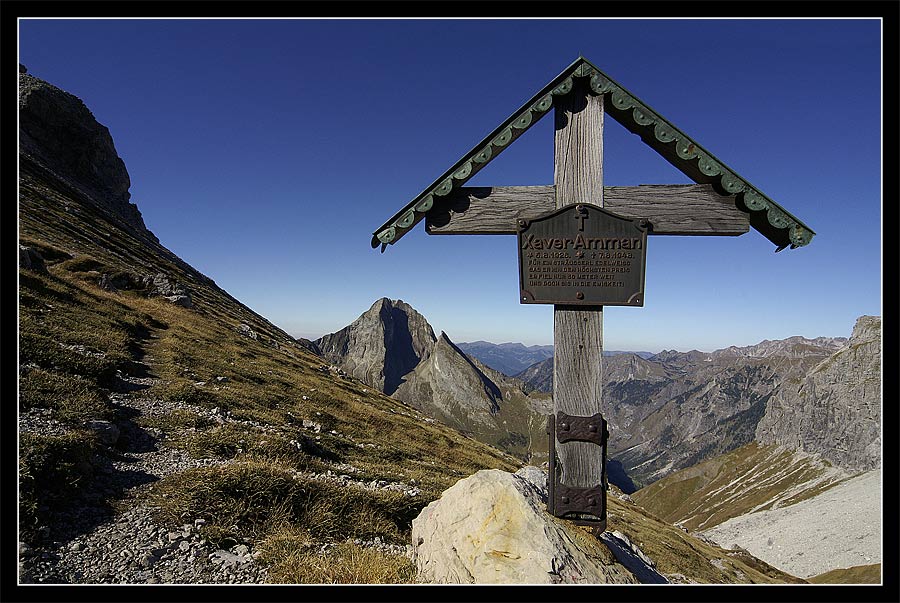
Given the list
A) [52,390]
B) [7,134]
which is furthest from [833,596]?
[52,390]

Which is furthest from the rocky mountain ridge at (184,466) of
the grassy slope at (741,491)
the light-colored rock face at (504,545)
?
the grassy slope at (741,491)

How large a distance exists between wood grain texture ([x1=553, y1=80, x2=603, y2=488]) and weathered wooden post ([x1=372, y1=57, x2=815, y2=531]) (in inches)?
0.5

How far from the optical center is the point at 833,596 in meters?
3.78

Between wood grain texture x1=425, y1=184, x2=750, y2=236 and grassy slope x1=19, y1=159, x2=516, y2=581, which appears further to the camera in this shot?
grassy slope x1=19, y1=159, x2=516, y2=581

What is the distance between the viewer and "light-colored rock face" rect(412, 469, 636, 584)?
4164mm

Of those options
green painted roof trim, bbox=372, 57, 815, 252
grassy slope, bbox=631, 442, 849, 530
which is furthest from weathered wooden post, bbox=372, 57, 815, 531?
grassy slope, bbox=631, 442, 849, 530

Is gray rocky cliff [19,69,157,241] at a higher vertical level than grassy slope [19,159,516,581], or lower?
higher

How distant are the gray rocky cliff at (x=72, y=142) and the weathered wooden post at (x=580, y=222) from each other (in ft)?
334

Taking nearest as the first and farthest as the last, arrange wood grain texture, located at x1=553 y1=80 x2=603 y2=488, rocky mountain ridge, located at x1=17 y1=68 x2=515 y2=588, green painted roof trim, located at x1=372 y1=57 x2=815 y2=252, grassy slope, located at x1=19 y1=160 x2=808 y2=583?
green painted roof trim, located at x1=372 y1=57 x2=815 y2=252
wood grain texture, located at x1=553 y1=80 x2=603 y2=488
rocky mountain ridge, located at x1=17 y1=68 x2=515 y2=588
grassy slope, located at x1=19 y1=160 x2=808 y2=583

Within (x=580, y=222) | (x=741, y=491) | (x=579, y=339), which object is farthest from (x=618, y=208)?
(x=741, y=491)

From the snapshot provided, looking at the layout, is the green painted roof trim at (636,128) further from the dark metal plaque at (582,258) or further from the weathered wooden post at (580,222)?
the dark metal plaque at (582,258)

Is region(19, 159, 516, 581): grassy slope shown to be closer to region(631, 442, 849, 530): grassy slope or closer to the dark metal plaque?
the dark metal plaque

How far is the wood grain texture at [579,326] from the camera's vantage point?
15.7ft

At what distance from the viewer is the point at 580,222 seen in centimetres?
487
